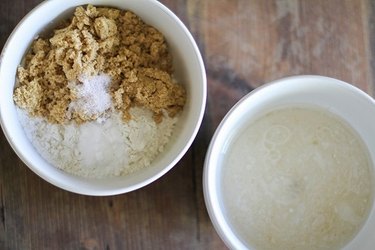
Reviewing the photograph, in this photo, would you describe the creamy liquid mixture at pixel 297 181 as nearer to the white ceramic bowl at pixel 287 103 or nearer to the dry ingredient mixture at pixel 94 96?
the white ceramic bowl at pixel 287 103

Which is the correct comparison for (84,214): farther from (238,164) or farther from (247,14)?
(247,14)

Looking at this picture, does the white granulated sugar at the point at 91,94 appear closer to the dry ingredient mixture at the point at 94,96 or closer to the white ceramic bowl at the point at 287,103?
the dry ingredient mixture at the point at 94,96

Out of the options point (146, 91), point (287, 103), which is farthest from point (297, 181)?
point (146, 91)

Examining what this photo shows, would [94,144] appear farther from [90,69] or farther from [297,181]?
[297,181]

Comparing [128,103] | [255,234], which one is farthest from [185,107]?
[255,234]

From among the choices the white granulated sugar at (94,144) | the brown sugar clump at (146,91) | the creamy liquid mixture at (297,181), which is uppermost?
the brown sugar clump at (146,91)

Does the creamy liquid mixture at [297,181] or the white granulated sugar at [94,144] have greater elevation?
the white granulated sugar at [94,144]

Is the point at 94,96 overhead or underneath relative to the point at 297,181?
overhead

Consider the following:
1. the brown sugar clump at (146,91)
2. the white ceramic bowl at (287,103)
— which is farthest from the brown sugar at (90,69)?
the white ceramic bowl at (287,103)
